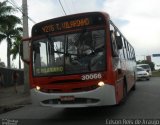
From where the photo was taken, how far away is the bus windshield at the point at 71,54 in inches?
480

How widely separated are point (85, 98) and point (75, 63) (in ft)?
3.72

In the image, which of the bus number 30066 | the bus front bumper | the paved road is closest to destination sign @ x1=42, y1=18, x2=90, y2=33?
the bus number 30066

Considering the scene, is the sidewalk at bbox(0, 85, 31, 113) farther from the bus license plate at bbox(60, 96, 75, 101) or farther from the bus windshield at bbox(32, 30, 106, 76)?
the bus license plate at bbox(60, 96, 75, 101)

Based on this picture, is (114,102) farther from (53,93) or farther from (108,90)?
(53,93)

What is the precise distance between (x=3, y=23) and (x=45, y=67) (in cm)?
3125

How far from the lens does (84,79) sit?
12.0 m

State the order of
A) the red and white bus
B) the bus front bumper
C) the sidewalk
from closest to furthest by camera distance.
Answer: the bus front bumper < the red and white bus < the sidewalk

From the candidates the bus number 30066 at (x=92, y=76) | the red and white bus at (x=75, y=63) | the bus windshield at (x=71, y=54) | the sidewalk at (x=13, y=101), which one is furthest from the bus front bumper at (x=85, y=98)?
the sidewalk at (x=13, y=101)

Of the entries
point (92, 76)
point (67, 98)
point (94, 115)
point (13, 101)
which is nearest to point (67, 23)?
Answer: point (92, 76)

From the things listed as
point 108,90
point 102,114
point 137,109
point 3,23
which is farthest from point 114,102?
point 3,23

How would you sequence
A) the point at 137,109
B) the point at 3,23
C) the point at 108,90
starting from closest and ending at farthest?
the point at 108,90, the point at 137,109, the point at 3,23

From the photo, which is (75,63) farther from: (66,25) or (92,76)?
(66,25)

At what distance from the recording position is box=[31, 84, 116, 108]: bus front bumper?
38.9ft

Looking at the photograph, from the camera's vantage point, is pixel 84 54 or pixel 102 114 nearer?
pixel 84 54
